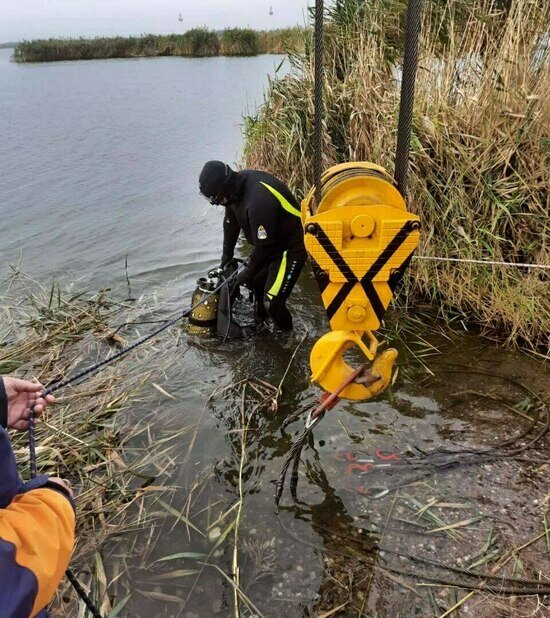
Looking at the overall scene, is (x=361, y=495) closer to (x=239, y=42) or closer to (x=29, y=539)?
(x=29, y=539)

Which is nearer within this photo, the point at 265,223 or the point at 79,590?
the point at 79,590

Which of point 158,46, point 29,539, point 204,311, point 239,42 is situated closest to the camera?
point 29,539

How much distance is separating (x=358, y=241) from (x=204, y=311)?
3145mm

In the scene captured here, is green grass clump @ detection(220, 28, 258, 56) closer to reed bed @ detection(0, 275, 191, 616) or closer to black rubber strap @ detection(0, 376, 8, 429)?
reed bed @ detection(0, 275, 191, 616)

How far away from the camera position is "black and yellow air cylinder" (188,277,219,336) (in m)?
5.13

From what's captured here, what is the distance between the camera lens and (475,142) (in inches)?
174

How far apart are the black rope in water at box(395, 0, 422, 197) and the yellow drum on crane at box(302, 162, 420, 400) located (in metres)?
0.08

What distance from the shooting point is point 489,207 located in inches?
176

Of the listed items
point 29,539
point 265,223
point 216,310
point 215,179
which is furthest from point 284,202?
point 29,539

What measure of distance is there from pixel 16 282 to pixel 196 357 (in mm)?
3518

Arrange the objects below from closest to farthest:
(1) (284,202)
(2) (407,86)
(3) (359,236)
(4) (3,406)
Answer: (4) (3,406) < (2) (407,86) < (3) (359,236) < (1) (284,202)

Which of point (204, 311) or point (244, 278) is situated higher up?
point (244, 278)

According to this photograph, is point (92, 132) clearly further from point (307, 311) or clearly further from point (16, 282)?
point (307, 311)

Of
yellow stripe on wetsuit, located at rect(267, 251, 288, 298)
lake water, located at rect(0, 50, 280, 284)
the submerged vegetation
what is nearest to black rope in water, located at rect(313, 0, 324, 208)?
yellow stripe on wetsuit, located at rect(267, 251, 288, 298)
